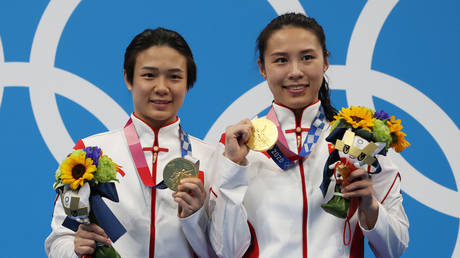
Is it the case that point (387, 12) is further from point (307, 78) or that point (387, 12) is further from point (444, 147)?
point (307, 78)

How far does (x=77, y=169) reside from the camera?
1.90 m

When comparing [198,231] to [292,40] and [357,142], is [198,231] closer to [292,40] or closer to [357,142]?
[357,142]

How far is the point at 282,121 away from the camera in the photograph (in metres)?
2.24

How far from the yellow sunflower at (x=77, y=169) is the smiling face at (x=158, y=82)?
44cm

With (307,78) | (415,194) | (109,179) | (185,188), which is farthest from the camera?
(415,194)

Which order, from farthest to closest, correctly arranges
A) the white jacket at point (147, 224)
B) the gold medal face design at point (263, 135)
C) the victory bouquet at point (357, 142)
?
the white jacket at point (147, 224) < the gold medal face design at point (263, 135) < the victory bouquet at point (357, 142)

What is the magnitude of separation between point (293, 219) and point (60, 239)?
863 millimetres

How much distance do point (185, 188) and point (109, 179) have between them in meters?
0.28

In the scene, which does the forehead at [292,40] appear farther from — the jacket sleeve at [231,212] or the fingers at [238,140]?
the jacket sleeve at [231,212]

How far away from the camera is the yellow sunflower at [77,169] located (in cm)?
187

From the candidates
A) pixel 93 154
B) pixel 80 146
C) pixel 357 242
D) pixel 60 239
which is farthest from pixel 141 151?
pixel 357 242

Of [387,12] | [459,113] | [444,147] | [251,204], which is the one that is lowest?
[251,204]

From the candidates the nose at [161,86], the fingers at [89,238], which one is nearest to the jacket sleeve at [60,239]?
the fingers at [89,238]

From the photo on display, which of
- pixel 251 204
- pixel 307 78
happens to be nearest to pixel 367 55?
pixel 307 78
